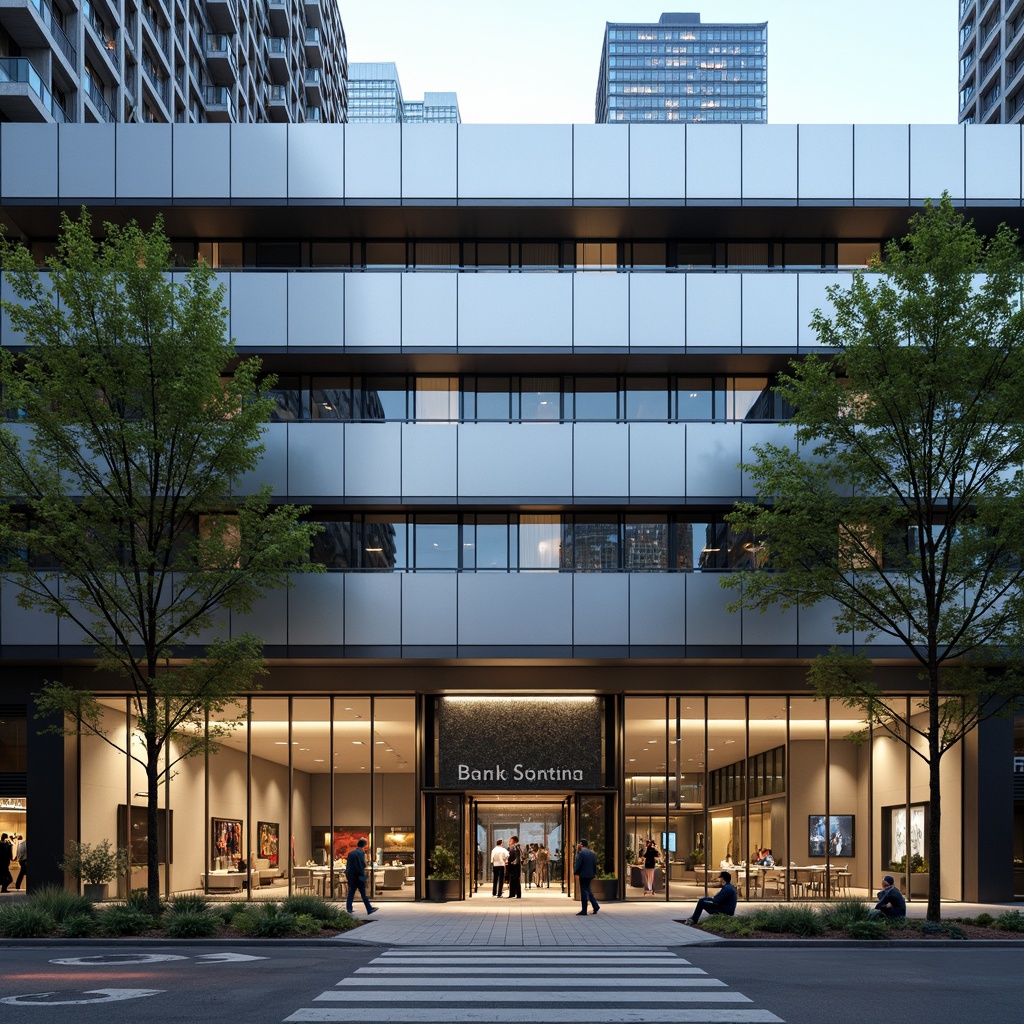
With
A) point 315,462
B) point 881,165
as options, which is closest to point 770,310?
point 881,165

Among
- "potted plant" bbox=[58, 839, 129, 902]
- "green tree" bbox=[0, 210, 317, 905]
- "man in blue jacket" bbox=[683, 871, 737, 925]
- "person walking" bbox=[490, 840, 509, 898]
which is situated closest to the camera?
"green tree" bbox=[0, 210, 317, 905]

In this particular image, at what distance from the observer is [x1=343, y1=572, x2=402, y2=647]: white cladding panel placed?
30.3 m

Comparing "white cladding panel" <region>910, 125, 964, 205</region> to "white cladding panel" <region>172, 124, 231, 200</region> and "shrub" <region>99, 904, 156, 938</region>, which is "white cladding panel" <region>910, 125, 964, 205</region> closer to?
"white cladding panel" <region>172, 124, 231, 200</region>

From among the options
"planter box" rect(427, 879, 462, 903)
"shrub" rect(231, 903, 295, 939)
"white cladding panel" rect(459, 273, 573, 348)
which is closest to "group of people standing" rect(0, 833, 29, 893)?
"planter box" rect(427, 879, 462, 903)

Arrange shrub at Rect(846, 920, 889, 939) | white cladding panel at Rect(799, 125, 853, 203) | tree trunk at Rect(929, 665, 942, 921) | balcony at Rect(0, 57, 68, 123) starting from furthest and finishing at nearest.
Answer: balcony at Rect(0, 57, 68, 123) → white cladding panel at Rect(799, 125, 853, 203) → tree trunk at Rect(929, 665, 942, 921) → shrub at Rect(846, 920, 889, 939)

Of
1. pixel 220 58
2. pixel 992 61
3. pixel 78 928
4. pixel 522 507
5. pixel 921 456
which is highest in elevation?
pixel 992 61

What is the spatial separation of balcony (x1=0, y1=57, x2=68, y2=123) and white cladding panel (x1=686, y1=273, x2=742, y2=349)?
993 inches

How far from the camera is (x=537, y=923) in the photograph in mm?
25266

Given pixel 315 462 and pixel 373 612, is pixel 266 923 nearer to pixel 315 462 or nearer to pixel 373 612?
pixel 373 612

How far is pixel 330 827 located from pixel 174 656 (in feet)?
20.6

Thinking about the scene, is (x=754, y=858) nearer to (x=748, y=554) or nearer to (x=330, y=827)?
(x=748, y=554)

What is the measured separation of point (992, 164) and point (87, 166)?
24143 millimetres

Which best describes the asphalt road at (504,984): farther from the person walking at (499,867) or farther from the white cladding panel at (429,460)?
the white cladding panel at (429,460)

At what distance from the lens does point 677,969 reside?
17594 millimetres
